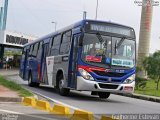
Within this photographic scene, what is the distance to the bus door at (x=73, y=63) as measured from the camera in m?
19.4

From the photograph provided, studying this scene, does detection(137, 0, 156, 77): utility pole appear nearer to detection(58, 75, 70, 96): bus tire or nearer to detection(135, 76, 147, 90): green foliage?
detection(135, 76, 147, 90): green foliage

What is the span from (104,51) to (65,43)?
8.74 ft

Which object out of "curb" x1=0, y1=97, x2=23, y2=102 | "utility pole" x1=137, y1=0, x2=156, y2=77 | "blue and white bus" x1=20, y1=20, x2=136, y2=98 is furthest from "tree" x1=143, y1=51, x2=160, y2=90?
"curb" x1=0, y1=97, x2=23, y2=102

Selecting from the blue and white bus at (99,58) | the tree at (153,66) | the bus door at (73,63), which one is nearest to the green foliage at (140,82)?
the tree at (153,66)

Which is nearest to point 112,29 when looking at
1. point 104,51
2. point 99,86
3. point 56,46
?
point 104,51

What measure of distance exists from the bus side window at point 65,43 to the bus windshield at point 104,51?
5.21 ft

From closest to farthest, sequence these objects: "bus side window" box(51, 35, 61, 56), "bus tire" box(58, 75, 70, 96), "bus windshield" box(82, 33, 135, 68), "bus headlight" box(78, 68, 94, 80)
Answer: "bus headlight" box(78, 68, 94, 80)
"bus windshield" box(82, 33, 135, 68)
"bus tire" box(58, 75, 70, 96)
"bus side window" box(51, 35, 61, 56)

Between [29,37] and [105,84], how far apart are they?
185ft

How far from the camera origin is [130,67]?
19.7 m

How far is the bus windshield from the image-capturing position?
19.1m

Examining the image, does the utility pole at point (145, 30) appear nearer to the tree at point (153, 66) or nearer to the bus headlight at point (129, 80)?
the tree at point (153, 66)

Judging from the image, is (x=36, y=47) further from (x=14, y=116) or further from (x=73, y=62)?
(x=14, y=116)

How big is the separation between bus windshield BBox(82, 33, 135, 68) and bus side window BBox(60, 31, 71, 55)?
1.59 meters

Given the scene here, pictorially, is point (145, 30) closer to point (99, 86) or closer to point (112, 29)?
point (112, 29)
